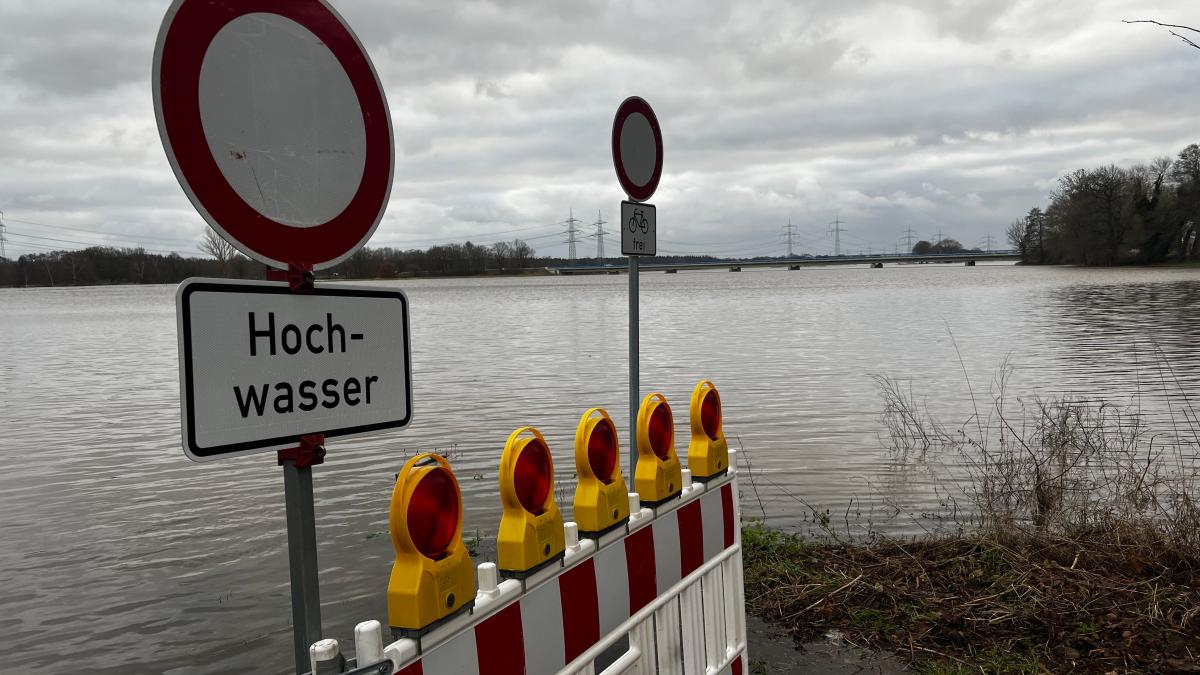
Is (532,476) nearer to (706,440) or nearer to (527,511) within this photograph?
(527,511)

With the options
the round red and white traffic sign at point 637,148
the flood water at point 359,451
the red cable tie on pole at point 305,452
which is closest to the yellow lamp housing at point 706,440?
the red cable tie on pole at point 305,452

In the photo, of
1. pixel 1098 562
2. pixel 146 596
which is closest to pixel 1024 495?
pixel 1098 562

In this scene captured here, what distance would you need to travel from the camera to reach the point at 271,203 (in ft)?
6.74

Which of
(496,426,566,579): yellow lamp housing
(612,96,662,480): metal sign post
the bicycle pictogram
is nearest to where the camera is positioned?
(496,426,566,579): yellow lamp housing

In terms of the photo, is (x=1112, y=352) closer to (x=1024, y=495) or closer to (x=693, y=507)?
(x=1024, y=495)

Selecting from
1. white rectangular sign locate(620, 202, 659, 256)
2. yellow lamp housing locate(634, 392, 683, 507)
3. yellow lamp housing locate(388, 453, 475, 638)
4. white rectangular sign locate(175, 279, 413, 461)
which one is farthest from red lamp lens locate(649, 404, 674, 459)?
white rectangular sign locate(620, 202, 659, 256)

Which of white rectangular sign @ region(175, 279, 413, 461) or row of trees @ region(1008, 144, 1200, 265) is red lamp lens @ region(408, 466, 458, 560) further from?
row of trees @ region(1008, 144, 1200, 265)

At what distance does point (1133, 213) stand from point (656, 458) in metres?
95.7

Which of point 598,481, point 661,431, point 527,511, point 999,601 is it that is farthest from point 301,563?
point 999,601

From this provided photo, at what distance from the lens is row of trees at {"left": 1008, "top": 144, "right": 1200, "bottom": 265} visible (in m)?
76.6

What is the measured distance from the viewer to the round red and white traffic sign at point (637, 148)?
18.1 ft

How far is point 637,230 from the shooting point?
5645 millimetres

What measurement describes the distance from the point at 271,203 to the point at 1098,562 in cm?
510

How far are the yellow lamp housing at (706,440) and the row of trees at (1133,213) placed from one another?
8878cm
